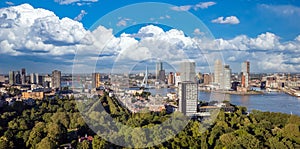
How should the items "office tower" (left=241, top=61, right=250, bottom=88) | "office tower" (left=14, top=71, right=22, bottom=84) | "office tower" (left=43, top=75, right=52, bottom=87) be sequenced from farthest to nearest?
1. "office tower" (left=241, top=61, right=250, bottom=88)
2. "office tower" (left=14, top=71, right=22, bottom=84)
3. "office tower" (left=43, top=75, right=52, bottom=87)

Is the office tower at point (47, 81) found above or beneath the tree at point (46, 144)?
above

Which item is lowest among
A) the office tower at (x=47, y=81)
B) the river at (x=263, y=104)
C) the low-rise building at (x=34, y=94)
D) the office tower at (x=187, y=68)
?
the river at (x=263, y=104)

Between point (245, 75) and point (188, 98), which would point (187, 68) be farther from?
point (245, 75)

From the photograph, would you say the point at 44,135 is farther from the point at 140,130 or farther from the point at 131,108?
the point at 131,108

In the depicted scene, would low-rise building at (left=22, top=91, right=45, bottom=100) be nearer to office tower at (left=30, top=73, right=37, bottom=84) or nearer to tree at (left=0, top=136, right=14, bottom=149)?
office tower at (left=30, top=73, right=37, bottom=84)

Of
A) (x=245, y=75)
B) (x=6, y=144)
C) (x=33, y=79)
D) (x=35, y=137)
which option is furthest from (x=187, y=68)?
(x=245, y=75)

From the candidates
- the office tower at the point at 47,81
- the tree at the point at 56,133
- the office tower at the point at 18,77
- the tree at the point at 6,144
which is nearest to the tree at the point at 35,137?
the tree at the point at 56,133

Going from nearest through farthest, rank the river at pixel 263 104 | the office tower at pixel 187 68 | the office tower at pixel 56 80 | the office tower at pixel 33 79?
the office tower at pixel 187 68 < the river at pixel 263 104 < the office tower at pixel 56 80 < the office tower at pixel 33 79

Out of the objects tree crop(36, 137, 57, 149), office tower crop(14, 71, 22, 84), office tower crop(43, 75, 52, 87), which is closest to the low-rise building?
office tower crop(43, 75, 52, 87)

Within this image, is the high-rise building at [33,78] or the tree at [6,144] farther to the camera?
the high-rise building at [33,78]

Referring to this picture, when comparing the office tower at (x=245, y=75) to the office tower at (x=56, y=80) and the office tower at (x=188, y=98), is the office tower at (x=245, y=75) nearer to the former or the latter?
the office tower at (x=56, y=80)
